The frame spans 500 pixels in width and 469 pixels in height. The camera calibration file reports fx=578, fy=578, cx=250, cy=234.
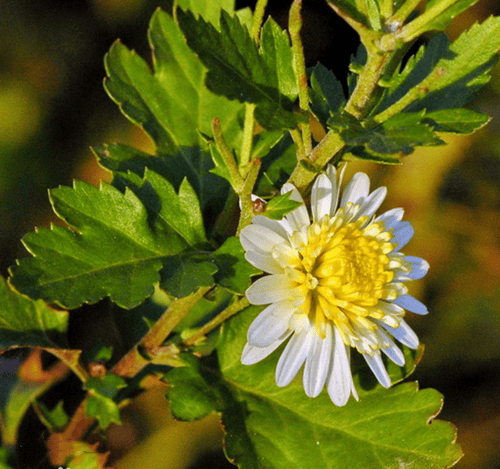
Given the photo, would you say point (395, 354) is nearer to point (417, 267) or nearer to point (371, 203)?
point (417, 267)

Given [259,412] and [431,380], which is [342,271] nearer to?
[259,412]

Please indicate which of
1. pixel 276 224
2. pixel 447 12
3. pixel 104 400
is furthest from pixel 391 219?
pixel 104 400

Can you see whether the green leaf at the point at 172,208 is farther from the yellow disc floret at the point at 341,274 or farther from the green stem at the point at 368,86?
the green stem at the point at 368,86

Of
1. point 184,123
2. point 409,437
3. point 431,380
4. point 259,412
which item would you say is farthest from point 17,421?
point 431,380

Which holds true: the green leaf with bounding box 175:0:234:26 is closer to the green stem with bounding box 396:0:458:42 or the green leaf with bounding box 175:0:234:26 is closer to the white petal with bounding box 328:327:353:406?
the green stem with bounding box 396:0:458:42

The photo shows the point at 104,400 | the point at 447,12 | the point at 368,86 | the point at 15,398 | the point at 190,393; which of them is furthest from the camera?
the point at 15,398

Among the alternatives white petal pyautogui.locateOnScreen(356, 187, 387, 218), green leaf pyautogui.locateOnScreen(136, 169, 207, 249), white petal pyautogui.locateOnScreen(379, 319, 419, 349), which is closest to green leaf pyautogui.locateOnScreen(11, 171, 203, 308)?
green leaf pyautogui.locateOnScreen(136, 169, 207, 249)
